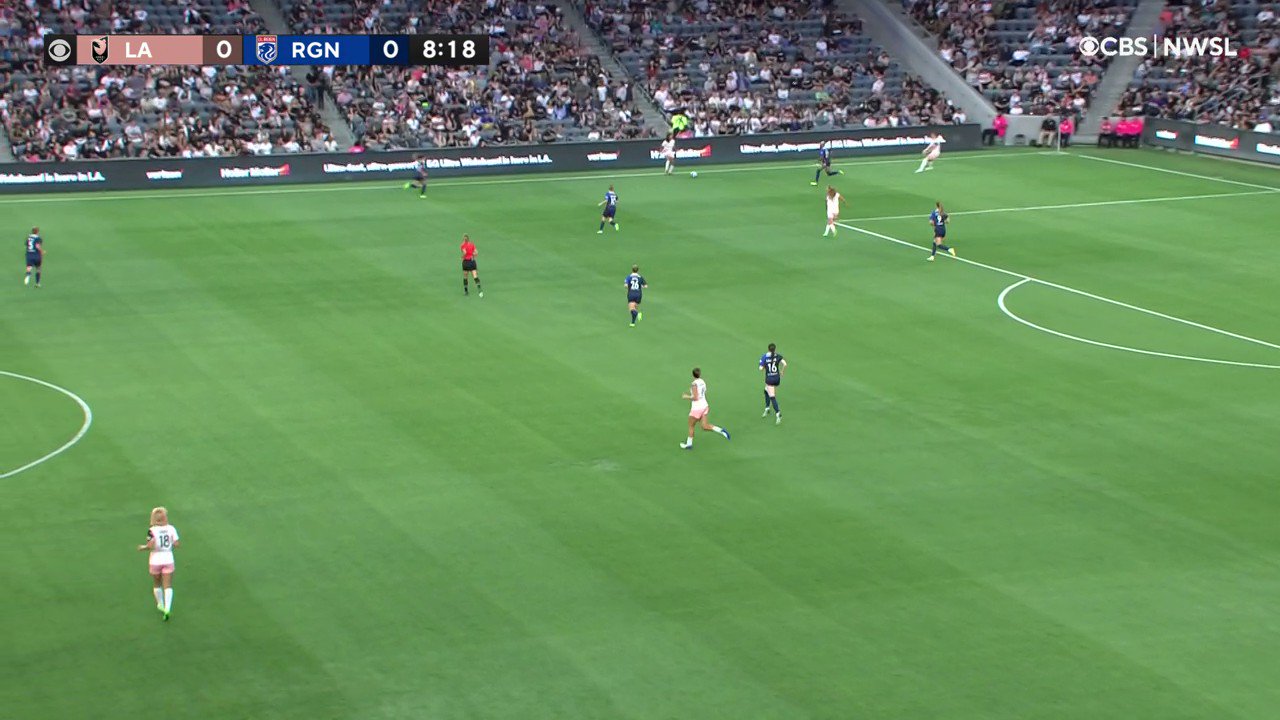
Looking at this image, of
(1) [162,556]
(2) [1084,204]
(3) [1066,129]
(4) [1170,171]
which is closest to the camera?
(1) [162,556]

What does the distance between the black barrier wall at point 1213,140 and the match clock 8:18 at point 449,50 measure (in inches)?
1210

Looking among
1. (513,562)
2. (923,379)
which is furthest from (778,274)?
(513,562)

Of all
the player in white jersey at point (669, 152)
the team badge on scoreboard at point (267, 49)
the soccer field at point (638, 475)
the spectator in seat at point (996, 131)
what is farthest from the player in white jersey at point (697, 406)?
the spectator in seat at point (996, 131)

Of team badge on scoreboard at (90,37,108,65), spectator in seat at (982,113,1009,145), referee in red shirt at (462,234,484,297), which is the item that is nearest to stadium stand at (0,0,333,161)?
team badge on scoreboard at (90,37,108,65)

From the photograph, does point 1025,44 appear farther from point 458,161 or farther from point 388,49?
point 388,49

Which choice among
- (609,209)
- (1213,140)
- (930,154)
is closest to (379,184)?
(609,209)

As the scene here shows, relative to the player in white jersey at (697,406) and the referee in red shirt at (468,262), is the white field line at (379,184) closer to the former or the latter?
the referee in red shirt at (468,262)

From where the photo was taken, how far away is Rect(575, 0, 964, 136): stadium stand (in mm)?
75562

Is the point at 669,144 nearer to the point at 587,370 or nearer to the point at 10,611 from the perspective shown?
the point at 587,370

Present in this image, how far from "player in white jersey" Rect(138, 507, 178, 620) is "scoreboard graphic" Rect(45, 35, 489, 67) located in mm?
46919

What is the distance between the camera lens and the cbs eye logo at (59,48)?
2611 inches

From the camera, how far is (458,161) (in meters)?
66.4

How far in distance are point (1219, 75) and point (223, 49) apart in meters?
45.2

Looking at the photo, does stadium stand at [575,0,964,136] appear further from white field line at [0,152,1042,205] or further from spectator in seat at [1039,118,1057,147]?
white field line at [0,152,1042,205]
